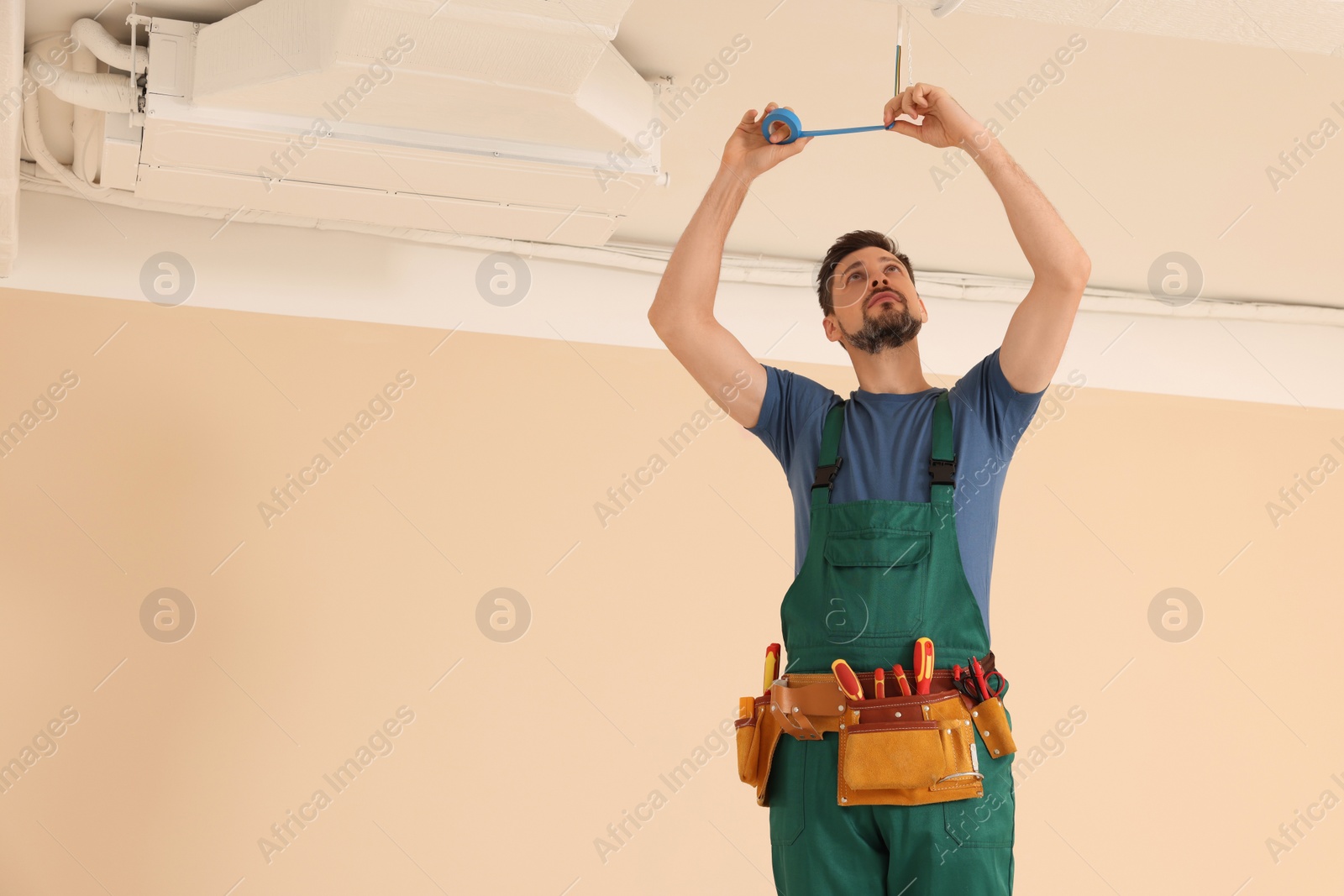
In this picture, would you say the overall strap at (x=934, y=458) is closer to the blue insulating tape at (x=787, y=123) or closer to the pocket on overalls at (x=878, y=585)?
the pocket on overalls at (x=878, y=585)

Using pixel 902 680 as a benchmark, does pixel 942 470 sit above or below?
above

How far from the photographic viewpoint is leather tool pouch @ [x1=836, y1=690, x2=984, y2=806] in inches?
68.0

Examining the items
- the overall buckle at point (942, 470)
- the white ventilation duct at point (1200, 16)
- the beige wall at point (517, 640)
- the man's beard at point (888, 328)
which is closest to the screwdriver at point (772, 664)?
the overall buckle at point (942, 470)

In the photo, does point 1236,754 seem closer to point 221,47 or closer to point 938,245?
point 938,245

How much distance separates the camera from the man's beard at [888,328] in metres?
2.05

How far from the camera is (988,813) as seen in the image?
1752mm

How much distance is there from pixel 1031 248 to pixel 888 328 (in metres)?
0.27

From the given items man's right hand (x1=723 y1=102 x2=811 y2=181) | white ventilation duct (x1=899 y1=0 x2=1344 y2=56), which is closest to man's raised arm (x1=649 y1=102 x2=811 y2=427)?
man's right hand (x1=723 y1=102 x2=811 y2=181)

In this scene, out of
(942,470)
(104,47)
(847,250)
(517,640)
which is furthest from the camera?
(517,640)

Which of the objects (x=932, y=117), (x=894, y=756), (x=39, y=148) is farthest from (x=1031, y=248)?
(x=39, y=148)

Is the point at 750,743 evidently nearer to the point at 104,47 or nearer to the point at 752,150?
the point at 752,150

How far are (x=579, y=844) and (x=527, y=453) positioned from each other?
3.63 feet

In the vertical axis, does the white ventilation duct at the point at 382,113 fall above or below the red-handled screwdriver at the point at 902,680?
above

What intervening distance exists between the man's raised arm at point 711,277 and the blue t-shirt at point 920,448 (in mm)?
86
